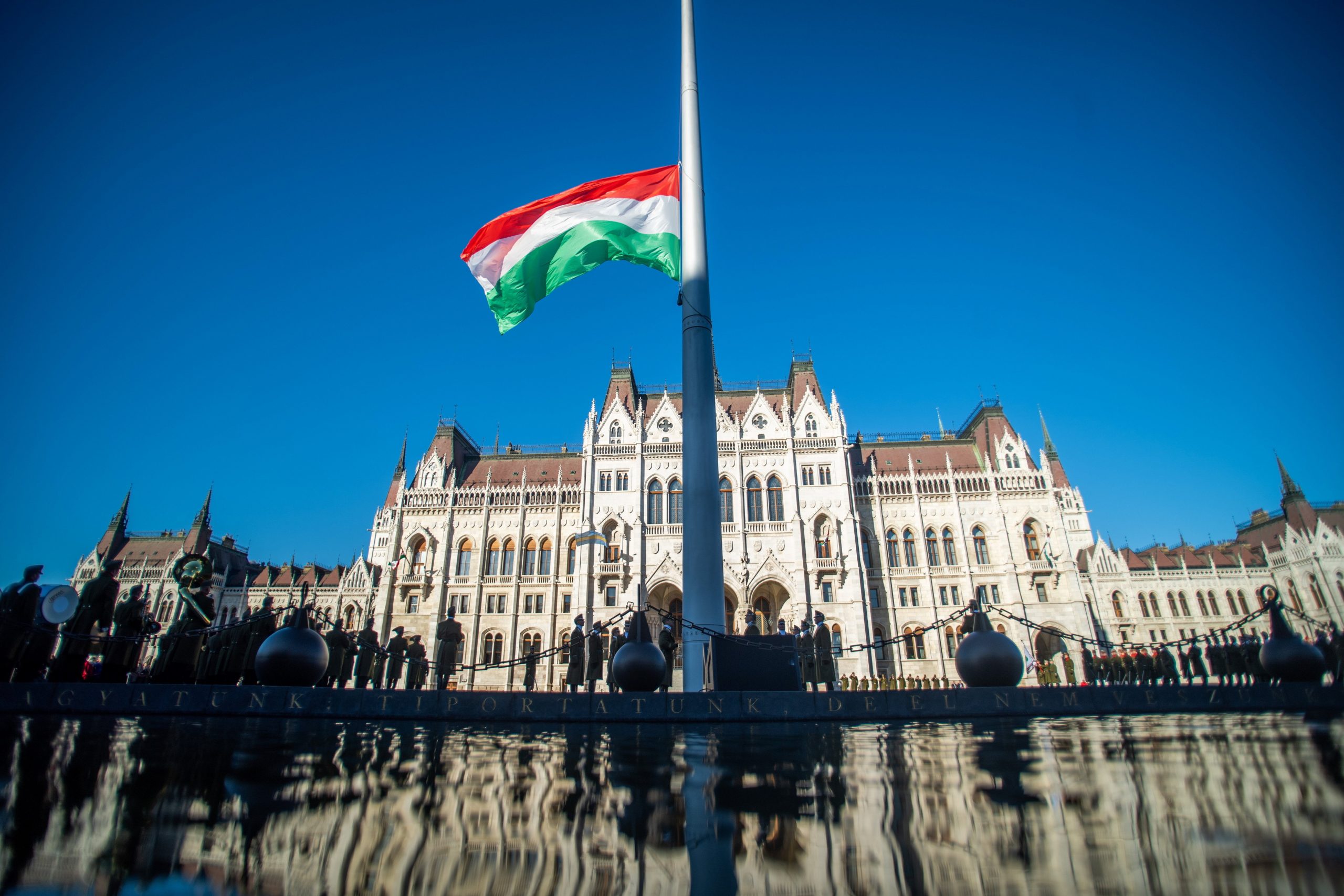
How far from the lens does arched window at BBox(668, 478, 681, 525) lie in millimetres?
35406

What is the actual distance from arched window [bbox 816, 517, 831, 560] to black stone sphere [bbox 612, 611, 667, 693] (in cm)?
2762

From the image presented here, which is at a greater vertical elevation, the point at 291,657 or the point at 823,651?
the point at 823,651

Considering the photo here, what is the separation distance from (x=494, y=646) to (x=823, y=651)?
28103mm

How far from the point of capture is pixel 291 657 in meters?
6.79

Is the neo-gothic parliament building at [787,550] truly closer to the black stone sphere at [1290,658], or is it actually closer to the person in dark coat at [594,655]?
the person in dark coat at [594,655]

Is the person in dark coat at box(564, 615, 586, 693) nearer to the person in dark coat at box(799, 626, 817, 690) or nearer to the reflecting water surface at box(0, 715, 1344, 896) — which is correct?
the person in dark coat at box(799, 626, 817, 690)

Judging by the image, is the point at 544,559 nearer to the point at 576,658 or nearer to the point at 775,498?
the point at 775,498

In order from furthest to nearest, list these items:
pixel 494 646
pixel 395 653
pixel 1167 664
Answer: pixel 494 646 → pixel 1167 664 → pixel 395 653

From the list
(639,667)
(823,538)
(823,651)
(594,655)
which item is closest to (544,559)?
(823,538)

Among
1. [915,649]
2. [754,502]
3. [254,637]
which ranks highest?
[754,502]

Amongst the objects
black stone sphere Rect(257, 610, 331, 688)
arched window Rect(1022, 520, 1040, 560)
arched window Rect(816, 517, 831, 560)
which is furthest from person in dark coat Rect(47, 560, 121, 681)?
arched window Rect(1022, 520, 1040, 560)

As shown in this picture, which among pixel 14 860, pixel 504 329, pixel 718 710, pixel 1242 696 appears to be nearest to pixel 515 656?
pixel 504 329

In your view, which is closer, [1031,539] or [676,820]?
[676,820]

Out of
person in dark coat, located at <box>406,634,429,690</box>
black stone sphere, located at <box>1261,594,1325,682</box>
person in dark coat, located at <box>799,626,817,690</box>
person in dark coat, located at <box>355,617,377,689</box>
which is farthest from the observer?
person in dark coat, located at <box>406,634,429,690</box>
